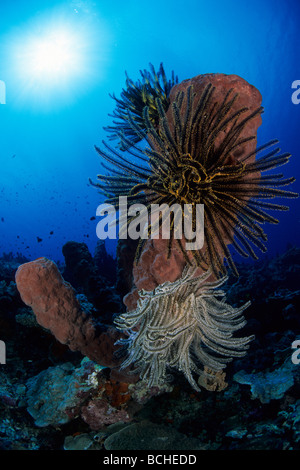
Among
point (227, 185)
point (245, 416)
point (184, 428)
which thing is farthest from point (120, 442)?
point (227, 185)

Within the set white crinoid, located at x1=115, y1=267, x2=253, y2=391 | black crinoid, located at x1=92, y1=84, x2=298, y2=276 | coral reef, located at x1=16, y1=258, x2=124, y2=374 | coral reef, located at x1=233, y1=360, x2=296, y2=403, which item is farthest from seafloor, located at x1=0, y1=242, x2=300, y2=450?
black crinoid, located at x1=92, y1=84, x2=298, y2=276

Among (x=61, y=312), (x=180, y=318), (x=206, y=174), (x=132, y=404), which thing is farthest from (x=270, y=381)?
(x=206, y=174)

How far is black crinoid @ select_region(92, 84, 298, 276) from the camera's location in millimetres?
3102

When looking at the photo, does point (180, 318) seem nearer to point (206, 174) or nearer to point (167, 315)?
point (167, 315)

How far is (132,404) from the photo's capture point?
4973 mm

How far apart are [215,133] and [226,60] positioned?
130 feet

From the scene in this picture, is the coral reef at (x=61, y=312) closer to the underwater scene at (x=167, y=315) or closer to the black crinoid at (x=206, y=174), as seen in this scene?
the underwater scene at (x=167, y=315)

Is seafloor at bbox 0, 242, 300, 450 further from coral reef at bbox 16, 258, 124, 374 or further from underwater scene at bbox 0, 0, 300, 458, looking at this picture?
coral reef at bbox 16, 258, 124, 374

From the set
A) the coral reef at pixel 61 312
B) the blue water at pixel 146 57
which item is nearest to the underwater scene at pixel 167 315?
the coral reef at pixel 61 312

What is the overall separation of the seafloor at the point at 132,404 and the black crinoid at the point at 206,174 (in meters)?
2.71

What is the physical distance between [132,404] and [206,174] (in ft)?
15.2

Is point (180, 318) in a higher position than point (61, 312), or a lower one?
higher

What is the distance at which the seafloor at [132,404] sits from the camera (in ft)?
13.2

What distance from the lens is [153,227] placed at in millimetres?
3332
